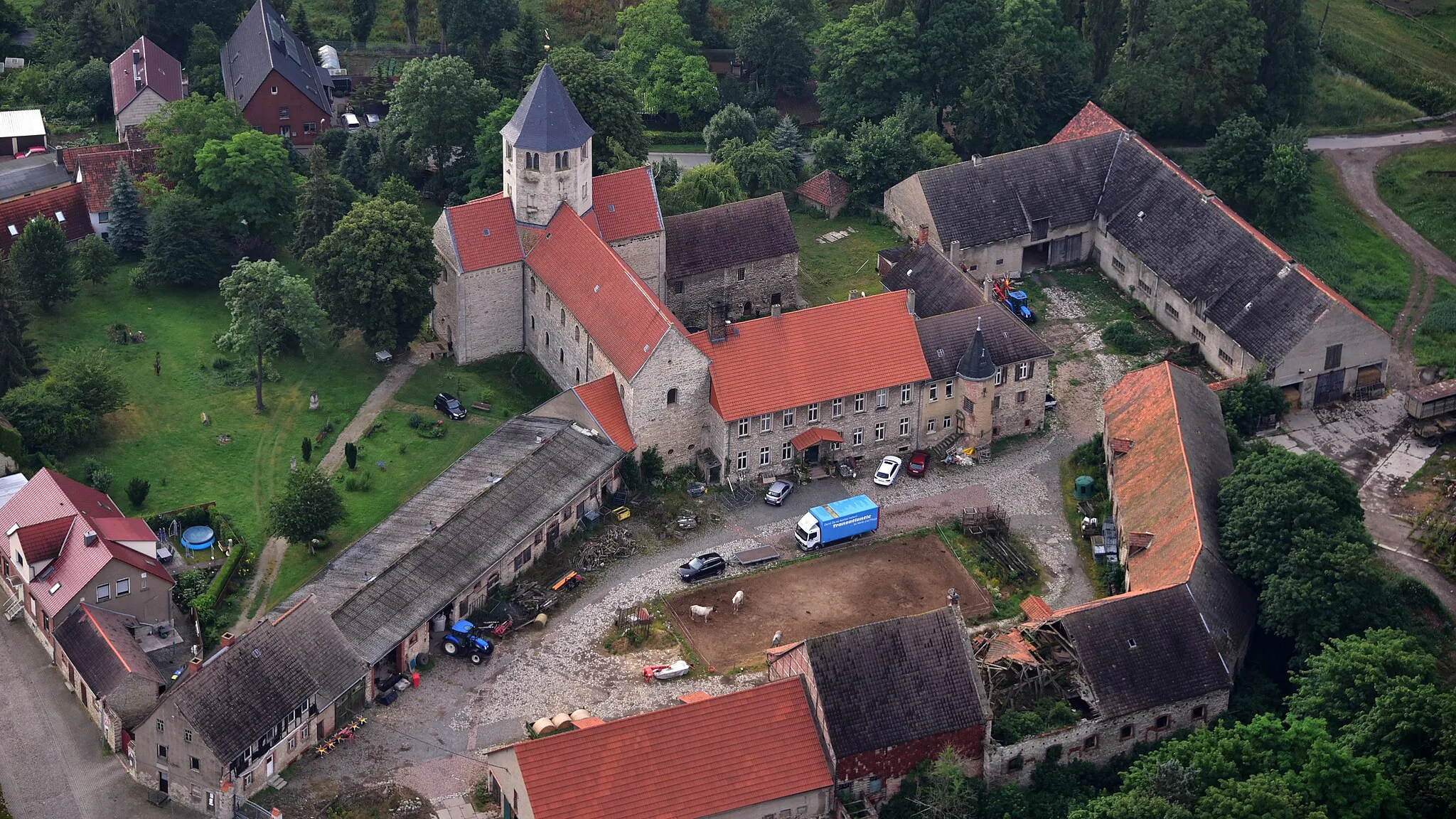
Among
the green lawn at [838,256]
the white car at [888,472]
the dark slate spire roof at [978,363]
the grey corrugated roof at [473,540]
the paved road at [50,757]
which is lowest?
the green lawn at [838,256]

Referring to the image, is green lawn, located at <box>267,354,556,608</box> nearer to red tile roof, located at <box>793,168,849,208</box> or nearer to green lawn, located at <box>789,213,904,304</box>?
green lawn, located at <box>789,213,904,304</box>

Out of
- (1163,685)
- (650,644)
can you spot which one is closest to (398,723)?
(650,644)

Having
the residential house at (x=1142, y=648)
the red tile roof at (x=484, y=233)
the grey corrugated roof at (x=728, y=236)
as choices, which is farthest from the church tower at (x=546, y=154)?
the residential house at (x=1142, y=648)

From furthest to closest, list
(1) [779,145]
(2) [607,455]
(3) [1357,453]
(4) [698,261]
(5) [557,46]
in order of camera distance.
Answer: (5) [557,46]
(1) [779,145]
(4) [698,261]
(3) [1357,453]
(2) [607,455]

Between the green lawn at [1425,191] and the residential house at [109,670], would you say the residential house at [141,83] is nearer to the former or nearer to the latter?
the residential house at [109,670]

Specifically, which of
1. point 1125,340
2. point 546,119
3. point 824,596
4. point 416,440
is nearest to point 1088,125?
point 1125,340

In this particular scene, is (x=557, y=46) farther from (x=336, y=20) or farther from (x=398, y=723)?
(x=398, y=723)

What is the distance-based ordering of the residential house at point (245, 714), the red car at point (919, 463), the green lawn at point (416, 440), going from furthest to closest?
the red car at point (919, 463), the green lawn at point (416, 440), the residential house at point (245, 714)
